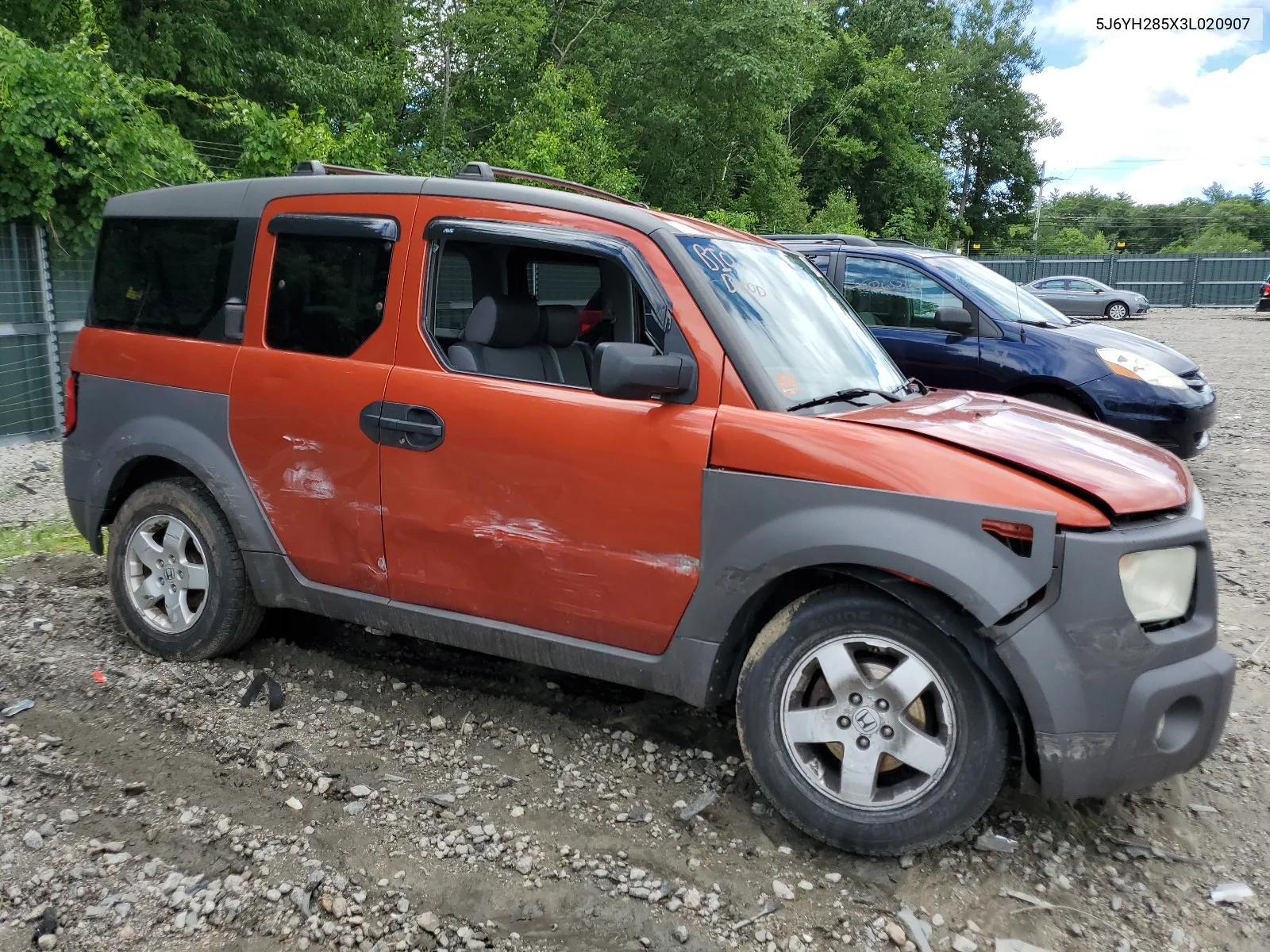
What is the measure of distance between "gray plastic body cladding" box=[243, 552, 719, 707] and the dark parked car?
1139 inches

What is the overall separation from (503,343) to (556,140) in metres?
16.0

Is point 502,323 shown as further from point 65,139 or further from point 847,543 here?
point 65,139

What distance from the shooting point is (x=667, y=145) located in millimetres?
28359

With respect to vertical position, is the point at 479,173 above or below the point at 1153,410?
above

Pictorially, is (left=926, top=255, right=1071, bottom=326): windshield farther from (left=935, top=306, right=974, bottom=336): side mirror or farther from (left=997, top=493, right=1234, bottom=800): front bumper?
Result: (left=997, top=493, right=1234, bottom=800): front bumper

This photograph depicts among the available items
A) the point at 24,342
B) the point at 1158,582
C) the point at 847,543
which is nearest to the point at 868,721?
the point at 847,543

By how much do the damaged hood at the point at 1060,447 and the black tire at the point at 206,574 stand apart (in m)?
2.58

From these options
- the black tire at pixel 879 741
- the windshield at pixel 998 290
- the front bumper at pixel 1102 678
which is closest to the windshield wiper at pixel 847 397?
the black tire at pixel 879 741

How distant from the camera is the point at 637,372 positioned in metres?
3.09

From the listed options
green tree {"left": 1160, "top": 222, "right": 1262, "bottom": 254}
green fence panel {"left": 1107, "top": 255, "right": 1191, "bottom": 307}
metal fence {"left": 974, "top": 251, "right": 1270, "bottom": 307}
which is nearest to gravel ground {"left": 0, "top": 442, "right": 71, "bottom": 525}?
metal fence {"left": 974, "top": 251, "right": 1270, "bottom": 307}

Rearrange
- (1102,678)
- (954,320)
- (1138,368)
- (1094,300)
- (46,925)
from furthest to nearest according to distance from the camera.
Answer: (1094,300), (954,320), (1138,368), (1102,678), (46,925)

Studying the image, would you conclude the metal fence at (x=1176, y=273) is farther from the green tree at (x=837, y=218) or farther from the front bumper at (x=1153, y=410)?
the front bumper at (x=1153, y=410)

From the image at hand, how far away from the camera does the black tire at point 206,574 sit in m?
4.15

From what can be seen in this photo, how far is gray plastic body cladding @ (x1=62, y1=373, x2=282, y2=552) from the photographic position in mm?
4047
